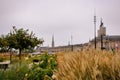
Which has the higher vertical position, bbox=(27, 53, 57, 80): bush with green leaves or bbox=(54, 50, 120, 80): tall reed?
bbox=(54, 50, 120, 80): tall reed

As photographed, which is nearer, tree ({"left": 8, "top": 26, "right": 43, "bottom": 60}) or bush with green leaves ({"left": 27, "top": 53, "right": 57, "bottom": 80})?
bush with green leaves ({"left": 27, "top": 53, "right": 57, "bottom": 80})

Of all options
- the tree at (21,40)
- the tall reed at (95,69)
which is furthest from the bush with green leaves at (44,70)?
the tree at (21,40)

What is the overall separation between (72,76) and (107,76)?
1.62 feet

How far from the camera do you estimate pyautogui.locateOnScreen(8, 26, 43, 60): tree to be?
4553cm

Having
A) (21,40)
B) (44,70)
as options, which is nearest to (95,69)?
(44,70)

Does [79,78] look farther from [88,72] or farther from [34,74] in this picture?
[34,74]

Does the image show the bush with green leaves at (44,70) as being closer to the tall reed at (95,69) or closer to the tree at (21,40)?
the tall reed at (95,69)

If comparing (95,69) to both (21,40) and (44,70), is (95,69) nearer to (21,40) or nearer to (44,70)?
(44,70)

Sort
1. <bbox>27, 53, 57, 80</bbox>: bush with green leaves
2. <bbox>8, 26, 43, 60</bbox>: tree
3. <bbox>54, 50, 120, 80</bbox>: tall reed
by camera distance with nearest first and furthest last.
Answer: <bbox>54, 50, 120, 80</bbox>: tall reed → <bbox>27, 53, 57, 80</bbox>: bush with green leaves → <bbox>8, 26, 43, 60</bbox>: tree

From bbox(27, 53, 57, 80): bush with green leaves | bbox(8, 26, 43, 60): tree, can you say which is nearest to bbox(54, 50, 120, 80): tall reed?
bbox(27, 53, 57, 80): bush with green leaves

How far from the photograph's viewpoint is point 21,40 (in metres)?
46.0

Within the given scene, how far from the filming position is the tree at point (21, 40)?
45.5 metres

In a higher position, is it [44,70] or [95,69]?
[95,69]

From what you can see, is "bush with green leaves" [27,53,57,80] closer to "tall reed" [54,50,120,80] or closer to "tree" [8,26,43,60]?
"tall reed" [54,50,120,80]
